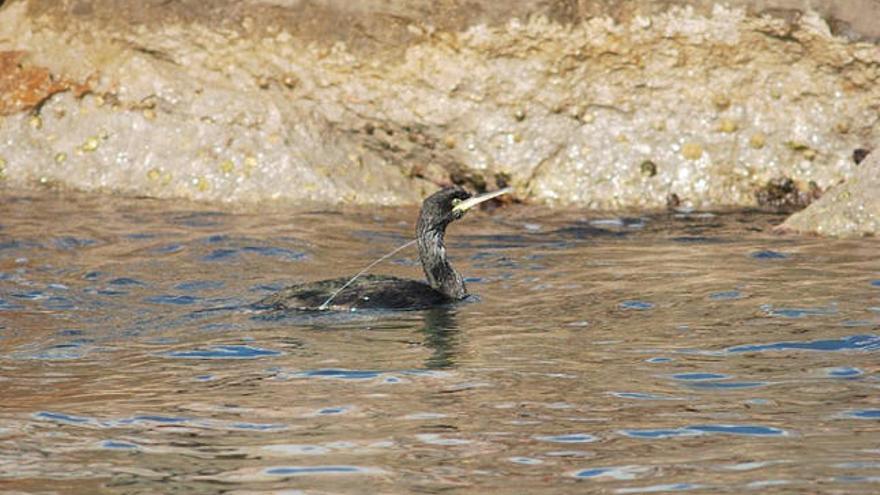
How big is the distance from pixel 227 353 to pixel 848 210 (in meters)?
5.62

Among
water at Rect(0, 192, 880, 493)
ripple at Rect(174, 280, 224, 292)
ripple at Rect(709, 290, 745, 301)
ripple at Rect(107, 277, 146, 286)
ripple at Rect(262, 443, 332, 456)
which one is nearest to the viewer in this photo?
water at Rect(0, 192, 880, 493)

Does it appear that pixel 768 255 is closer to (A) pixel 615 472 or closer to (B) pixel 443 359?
(B) pixel 443 359

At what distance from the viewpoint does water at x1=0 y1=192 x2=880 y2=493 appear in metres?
6.55

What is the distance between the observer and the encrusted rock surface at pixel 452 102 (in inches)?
546

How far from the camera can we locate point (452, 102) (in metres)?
14.1

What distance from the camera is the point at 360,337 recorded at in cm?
960

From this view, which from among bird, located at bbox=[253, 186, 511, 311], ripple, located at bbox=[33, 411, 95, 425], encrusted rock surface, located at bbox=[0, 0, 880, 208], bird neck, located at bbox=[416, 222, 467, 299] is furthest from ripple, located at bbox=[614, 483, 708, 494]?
encrusted rock surface, located at bbox=[0, 0, 880, 208]

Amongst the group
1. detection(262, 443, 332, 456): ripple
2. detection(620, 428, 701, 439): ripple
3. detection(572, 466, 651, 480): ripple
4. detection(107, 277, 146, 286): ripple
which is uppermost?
detection(107, 277, 146, 286): ripple

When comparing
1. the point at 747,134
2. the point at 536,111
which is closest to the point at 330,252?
the point at 536,111

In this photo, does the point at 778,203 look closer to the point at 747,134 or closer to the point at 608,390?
the point at 747,134

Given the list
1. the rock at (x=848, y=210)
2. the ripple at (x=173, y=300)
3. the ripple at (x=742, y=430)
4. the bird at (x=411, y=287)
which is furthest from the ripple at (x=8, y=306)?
the rock at (x=848, y=210)

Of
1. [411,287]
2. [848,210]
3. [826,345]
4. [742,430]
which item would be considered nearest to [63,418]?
[742,430]

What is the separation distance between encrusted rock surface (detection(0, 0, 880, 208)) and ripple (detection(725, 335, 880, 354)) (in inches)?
200

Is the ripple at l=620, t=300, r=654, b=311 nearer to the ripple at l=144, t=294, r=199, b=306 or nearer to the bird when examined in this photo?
the bird
